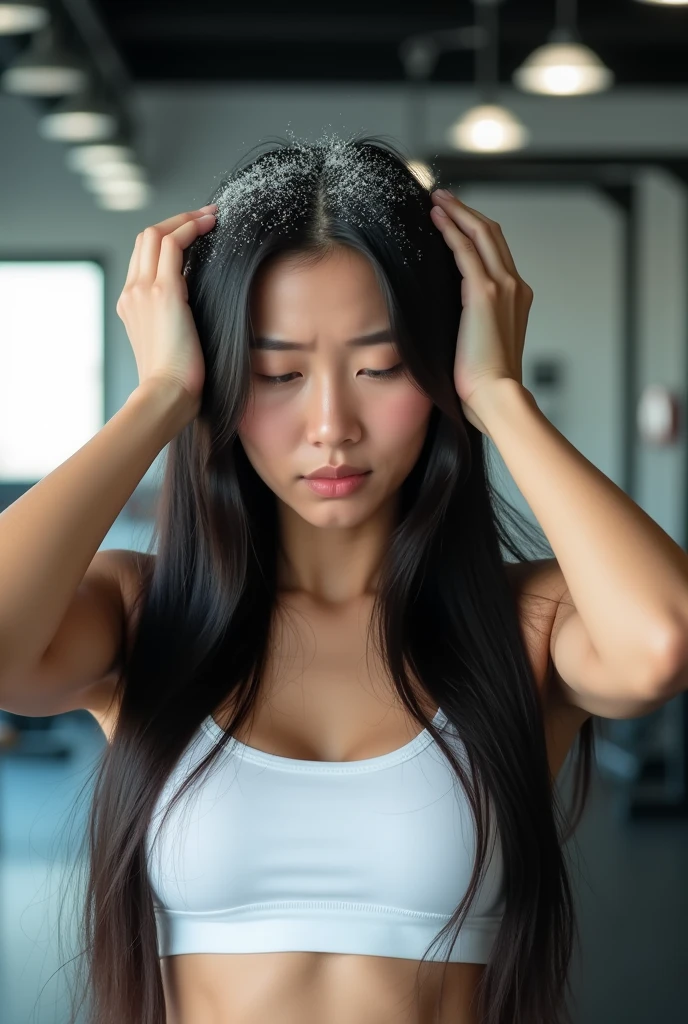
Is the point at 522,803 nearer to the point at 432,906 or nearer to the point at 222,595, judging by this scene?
the point at 432,906

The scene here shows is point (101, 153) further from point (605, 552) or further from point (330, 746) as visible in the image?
point (605, 552)

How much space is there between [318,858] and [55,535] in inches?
15.5

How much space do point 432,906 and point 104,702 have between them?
415mm

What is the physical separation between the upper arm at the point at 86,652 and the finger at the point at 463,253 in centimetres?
48

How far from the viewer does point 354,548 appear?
4.97 feet

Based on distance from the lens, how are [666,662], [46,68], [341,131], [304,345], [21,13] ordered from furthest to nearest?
1. [341,131]
2. [46,68]
3. [21,13]
4. [304,345]
5. [666,662]

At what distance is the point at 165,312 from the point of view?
4.50 feet

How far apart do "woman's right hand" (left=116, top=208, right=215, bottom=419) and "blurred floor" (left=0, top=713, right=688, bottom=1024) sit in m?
1.51

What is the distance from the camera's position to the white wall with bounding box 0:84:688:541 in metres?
7.91

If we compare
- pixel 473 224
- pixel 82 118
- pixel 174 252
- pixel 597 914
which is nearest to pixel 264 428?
pixel 174 252

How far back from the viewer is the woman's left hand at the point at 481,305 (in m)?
1.38

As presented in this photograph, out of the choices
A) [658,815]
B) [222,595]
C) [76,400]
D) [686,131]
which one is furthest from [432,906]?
[686,131]

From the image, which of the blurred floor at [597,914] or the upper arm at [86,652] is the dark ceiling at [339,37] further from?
the upper arm at [86,652]

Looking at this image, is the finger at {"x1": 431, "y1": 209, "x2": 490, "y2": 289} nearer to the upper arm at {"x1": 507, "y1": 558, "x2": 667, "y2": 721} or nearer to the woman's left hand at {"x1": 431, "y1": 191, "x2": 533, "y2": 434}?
the woman's left hand at {"x1": 431, "y1": 191, "x2": 533, "y2": 434}
